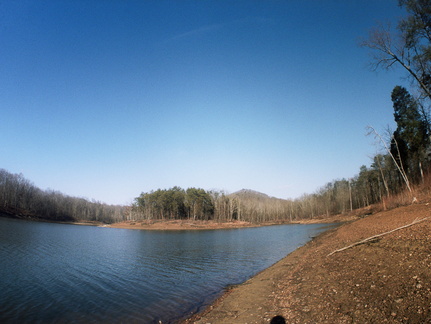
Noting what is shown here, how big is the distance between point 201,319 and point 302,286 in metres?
4.46

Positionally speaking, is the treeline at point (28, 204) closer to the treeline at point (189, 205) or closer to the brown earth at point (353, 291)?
the treeline at point (189, 205)

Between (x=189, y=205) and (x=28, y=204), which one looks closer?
(x=189, y=205)

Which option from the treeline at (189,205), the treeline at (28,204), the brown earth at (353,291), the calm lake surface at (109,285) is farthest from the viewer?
the treeline at (189,205)

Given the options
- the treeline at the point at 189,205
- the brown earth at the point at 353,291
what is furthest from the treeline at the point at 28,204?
the brown earth at the point at 353,291

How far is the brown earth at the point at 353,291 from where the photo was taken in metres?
5.68

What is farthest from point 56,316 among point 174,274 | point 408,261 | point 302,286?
point 408,261

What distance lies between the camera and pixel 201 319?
29.0 ft

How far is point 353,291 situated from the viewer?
7.23 m

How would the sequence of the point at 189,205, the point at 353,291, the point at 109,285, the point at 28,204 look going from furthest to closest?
the point at 28,204
the point at 189,205
the point at 109,285
the point at 353,291

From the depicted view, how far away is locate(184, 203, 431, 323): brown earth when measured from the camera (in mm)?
5680

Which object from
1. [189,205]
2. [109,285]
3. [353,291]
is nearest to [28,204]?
[189,205]

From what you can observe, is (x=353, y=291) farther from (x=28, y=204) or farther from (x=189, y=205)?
(x=28, y=204)

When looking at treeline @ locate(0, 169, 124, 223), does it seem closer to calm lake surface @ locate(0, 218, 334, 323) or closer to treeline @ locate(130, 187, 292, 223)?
treeline @ locate(130, 187, 292, 223)

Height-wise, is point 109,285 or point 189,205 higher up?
point 189,205
